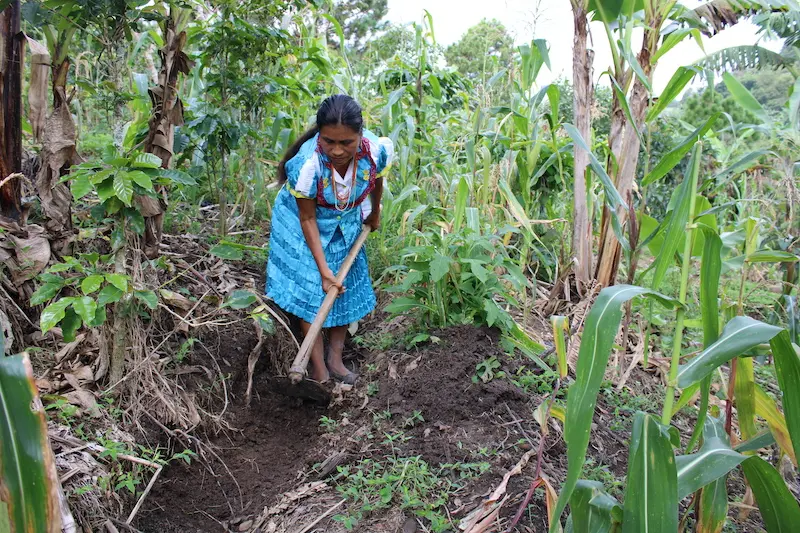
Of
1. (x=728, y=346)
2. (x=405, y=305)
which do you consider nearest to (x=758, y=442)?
(x=728, y=346)

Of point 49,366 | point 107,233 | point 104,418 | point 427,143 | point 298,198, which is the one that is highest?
point 427,143

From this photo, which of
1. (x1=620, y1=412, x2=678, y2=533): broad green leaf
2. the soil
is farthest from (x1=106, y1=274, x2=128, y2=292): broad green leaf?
(x1=620, y1=412, x2=678, y2=533): broad green leaf

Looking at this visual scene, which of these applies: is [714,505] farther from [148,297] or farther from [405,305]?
[148,297]

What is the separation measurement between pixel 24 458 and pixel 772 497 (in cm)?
155

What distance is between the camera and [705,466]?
1236mm

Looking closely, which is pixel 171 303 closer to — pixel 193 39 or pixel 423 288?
pixel 423 288

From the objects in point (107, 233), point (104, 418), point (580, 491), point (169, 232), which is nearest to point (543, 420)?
point (580, 491)

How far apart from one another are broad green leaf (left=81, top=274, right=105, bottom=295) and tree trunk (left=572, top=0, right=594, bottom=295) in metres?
2.11

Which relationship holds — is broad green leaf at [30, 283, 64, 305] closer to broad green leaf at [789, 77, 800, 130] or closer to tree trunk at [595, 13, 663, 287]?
tree trunk at [595, 13, 663, 287]

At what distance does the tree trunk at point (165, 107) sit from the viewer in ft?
7.47

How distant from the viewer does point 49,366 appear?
6.89 feet

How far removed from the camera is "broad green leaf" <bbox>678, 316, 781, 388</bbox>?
1.13 meters

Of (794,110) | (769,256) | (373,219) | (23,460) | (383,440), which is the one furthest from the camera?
(373,219)

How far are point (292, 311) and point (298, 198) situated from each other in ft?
1.77
